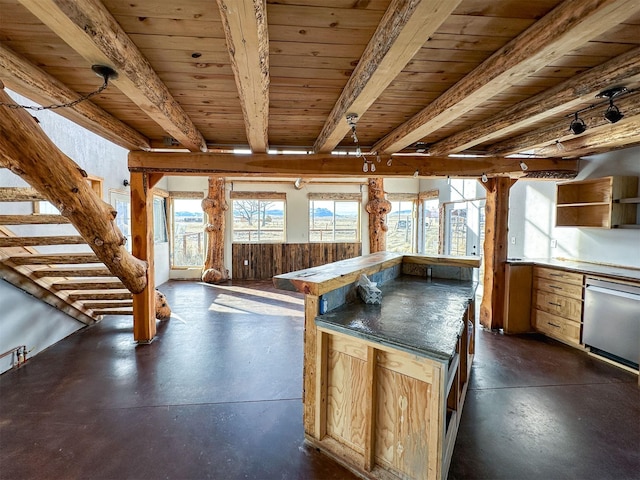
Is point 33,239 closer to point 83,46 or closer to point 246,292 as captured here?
point 83,46

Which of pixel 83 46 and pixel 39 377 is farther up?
pixel 83 46

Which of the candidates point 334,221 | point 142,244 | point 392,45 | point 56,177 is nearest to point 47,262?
point 142,244

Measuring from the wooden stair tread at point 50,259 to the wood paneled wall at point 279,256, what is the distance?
4.64 meters

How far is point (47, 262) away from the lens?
2.74 metres

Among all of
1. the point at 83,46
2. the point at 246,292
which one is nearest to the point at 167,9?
the point at 83,46

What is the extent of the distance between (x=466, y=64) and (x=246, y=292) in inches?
215

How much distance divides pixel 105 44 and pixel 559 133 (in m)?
3.54

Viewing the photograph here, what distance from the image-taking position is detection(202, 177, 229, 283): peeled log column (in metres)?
7.03

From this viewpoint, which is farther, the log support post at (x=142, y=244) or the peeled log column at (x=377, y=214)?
the peeled log column at (x=377, y=214)

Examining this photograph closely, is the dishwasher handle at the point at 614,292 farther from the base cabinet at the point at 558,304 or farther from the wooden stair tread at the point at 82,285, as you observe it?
the wooden stair tread at the point at 82,285

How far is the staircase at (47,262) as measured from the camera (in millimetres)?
2426

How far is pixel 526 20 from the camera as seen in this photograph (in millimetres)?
1315

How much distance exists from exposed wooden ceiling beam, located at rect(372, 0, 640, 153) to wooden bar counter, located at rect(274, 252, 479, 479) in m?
1.37

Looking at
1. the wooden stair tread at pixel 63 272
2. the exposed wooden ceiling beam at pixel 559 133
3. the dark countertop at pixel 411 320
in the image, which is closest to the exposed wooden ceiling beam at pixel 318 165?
the exposed wooden ceiling beam at pixel 559 133
